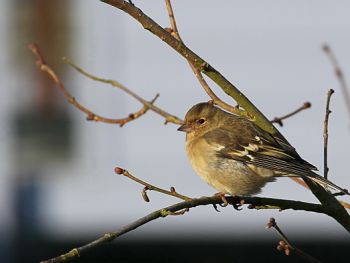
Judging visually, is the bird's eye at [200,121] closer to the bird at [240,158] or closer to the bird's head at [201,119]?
the bird's head at [201,119]

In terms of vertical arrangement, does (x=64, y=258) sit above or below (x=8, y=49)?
below

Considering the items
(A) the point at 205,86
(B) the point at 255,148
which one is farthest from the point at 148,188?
(B) the point at 255,148

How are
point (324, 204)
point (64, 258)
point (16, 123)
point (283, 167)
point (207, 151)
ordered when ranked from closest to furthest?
point (64, 258), point (324, 204), point (283, 167), point (207, 151), point (16, 123)

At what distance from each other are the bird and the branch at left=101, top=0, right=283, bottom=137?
796 mm

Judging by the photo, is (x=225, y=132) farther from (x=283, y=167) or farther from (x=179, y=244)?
(x=179, y=244)

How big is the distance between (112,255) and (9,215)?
388 cm

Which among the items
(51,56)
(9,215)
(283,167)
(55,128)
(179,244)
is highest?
(51,56)

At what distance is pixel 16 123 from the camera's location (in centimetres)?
1211

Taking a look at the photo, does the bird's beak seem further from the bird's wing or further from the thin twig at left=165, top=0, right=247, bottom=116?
the thin twig at left=165, top=0, right=247, bottom=116

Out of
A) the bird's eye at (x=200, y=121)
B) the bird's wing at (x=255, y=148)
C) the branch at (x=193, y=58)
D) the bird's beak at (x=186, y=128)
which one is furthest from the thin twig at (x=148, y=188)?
the bird's eye at (x=200, y=121)

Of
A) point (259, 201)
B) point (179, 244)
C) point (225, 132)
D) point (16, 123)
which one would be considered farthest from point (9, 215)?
point (259, 201)

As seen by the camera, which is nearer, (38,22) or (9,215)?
(9,215)

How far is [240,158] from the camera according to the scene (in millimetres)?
4980

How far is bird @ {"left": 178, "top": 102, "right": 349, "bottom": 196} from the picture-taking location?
4684mm
